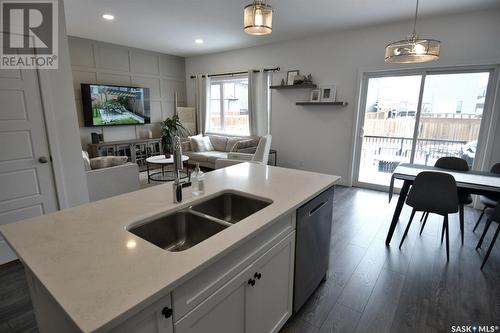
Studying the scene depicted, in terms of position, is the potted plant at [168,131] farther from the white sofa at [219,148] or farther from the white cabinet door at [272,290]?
the white cabinet door at [272,290]

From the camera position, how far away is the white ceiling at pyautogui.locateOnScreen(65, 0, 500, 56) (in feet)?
10.8

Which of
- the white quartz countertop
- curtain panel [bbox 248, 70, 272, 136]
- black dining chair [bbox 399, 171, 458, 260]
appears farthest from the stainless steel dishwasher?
curtain panel [bbox 248, 70, 272, 136]

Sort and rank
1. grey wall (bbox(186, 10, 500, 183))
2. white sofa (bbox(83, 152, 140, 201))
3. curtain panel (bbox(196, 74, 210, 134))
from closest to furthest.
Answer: white sofa (bbox(83, 152, 140, 201)), grey wall (bbox(186, 10, 500, 183)), curtain panel (bbox(196, 74, 210, 134))

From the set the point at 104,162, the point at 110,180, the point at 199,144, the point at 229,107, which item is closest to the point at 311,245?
the point at 110,180

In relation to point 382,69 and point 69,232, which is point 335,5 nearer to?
point 382,69

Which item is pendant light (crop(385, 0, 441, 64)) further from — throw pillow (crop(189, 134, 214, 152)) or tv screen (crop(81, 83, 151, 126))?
tv screen (crop(81, 83, 151, 126))

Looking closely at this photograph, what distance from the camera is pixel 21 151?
7.69 ft

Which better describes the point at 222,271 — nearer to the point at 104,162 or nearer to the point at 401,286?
the point at 401,286

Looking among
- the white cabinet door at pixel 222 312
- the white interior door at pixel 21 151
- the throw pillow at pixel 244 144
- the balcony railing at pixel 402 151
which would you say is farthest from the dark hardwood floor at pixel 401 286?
the throw pillow at pixel 244 144

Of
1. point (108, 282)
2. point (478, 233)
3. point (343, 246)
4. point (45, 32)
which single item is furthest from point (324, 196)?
point (45, 32)

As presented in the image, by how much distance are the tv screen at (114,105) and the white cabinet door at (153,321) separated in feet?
17.9

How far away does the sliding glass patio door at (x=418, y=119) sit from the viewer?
3.76 m

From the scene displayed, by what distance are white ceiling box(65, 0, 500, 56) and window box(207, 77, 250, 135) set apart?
3.92 feet

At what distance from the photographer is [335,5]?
3322 mm
